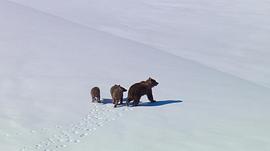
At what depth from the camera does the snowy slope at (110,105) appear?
880 cm

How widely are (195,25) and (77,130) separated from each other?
48.7ft

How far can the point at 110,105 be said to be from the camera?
10.6m

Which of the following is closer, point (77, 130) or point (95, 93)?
point (77, 130)

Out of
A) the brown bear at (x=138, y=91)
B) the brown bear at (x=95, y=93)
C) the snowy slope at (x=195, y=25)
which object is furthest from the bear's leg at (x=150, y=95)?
the snowy slope at (x=195, y=25)

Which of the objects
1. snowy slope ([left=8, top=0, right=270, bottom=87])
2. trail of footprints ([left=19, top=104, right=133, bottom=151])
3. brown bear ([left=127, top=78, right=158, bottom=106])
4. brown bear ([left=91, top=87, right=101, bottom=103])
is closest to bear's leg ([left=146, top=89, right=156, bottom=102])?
brown bear ([left=127, top=78, right=158, bottom=106])

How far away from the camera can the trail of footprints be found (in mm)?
8375

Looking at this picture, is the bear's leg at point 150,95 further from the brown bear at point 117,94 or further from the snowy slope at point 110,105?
the brown bear at point 117,94

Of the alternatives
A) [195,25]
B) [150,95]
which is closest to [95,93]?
[150,95]

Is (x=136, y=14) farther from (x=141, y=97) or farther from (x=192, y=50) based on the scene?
(x=141, y=97)

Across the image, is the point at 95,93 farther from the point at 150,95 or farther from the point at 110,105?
the point at 150,95

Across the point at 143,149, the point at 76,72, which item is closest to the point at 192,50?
the point at 76,72

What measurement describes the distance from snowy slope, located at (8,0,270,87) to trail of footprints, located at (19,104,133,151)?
234 inches

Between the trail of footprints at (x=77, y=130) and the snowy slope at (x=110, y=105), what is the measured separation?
0.06 ft

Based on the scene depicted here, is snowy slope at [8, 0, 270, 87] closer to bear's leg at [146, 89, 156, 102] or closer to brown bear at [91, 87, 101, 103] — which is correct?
bear's leg at [146, 89, 156, 102]
